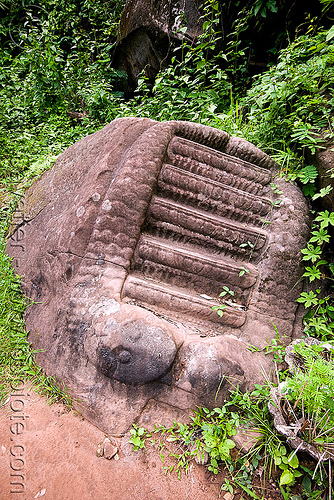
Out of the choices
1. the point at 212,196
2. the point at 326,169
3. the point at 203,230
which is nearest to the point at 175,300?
the point at 203,230

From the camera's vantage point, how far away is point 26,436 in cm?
173

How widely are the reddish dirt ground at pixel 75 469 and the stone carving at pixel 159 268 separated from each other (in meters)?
0.17

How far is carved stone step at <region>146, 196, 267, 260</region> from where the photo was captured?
2.40m

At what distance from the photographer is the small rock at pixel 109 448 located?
1.65 meters

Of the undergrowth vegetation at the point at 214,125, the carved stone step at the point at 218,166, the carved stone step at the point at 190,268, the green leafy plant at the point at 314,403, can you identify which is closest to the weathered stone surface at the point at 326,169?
the undergrowth vegetation at the point at 214,125

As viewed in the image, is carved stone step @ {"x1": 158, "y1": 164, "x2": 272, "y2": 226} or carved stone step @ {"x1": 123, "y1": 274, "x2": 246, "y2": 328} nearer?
carved stone step @ {"x1": 123, "y1": 274, "x2": 246, "y2": 328}

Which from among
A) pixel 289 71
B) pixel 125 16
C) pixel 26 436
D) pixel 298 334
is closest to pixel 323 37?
pixel 289 71

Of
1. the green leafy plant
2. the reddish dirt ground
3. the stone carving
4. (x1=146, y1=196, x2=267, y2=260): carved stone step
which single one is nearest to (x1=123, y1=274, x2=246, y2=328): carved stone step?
the stone carving

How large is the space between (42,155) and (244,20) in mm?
3590

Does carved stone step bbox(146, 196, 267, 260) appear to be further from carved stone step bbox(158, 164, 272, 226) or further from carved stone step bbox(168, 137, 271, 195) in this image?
carved stone step bbox(168, 137, 271, 195)

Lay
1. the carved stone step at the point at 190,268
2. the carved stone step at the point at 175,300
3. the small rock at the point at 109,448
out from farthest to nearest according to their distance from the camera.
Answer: the carved stone step at the point at 190,268 → the carved stone step at the point at 175,300 → the small rock at the point at 109,448

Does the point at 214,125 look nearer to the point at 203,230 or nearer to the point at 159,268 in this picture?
the point at 203,230

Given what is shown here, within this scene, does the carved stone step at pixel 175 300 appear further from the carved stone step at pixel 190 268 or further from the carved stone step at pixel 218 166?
the carved stone step at pixel 218 166

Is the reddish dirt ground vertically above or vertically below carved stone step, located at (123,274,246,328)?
below
